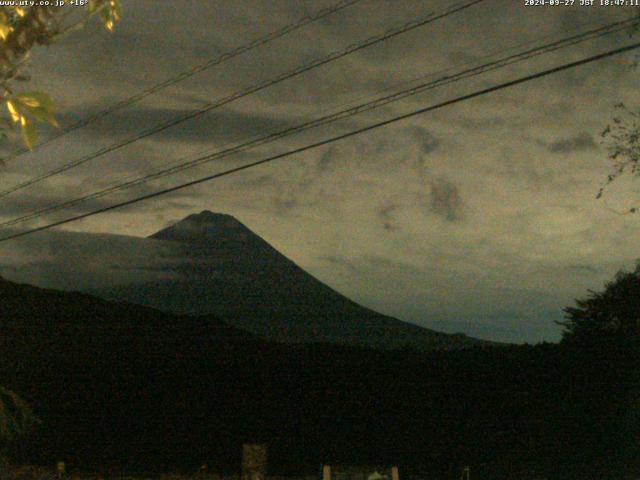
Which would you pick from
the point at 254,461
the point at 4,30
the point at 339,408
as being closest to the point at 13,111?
the point at 4,30

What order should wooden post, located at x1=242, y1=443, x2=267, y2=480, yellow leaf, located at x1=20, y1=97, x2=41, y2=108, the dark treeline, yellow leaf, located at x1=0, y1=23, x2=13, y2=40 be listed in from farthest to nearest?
the dark treeline
wooden post, located at x1=242, y1=443, x2=267, y2=480
yellow leaf, located at x1=0, y1=23, x2=13, y2=40
yellow leaf, located at x1=20, y1=97, x2=41, y2=108

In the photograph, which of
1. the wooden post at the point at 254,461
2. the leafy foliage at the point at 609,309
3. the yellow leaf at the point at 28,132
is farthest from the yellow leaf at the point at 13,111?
the leafy foliage at the point at 609,309

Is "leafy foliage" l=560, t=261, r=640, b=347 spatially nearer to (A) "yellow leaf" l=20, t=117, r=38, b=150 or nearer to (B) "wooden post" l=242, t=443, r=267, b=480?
(B) "wooden post" l=242, t=443, r=267, b=480

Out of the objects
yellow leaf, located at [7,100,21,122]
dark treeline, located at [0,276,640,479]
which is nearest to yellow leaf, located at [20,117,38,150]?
yellow leaf, located at [7,100,21,122]

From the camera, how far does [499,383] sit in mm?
18031

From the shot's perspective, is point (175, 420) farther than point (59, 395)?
No

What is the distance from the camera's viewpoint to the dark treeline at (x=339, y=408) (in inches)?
692

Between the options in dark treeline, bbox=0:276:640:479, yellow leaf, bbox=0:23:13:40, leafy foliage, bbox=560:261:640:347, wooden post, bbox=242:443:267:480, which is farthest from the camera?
leafy foliage, bbox=560:261:640:347

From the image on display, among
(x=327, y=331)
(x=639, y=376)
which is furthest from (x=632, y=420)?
(x=327, y=331)

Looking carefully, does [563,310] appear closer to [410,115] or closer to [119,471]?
[119,471]

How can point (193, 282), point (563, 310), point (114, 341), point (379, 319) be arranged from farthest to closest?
1. point (193, 282)
2. point (379, 319)
3. point (563, 310)
4. point (114, 341)

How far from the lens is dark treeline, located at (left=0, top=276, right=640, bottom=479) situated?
57.7ft

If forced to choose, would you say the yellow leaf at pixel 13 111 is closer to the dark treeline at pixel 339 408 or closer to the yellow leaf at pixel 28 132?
the yellow leaf at pixel 28 132

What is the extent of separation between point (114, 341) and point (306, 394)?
8.18 meters
